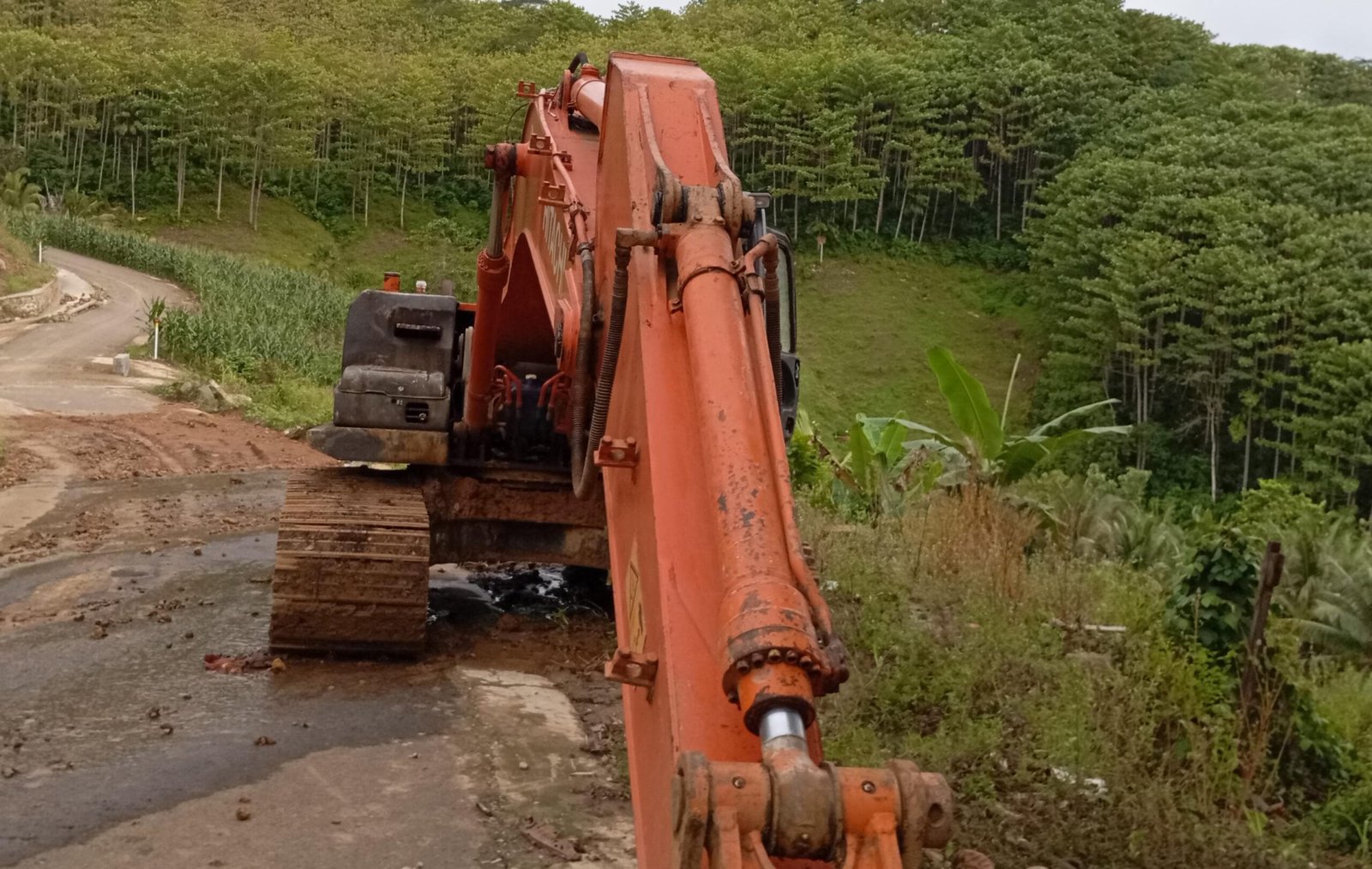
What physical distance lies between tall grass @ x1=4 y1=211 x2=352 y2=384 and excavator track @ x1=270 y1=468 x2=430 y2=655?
15.4 meters

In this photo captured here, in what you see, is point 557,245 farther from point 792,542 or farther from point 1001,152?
point 1001,152

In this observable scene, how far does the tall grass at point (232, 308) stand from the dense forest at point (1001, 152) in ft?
36.9

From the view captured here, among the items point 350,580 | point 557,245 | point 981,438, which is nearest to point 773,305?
point 557,245

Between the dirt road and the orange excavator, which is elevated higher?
the orange excavator

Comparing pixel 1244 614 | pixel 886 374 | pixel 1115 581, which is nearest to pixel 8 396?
pixel 1115 581

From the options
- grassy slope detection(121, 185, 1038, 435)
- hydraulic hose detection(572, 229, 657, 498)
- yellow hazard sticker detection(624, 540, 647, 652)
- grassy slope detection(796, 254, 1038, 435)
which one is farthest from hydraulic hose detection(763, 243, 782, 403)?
grassy slope detection(121, 185, 1038, 435)

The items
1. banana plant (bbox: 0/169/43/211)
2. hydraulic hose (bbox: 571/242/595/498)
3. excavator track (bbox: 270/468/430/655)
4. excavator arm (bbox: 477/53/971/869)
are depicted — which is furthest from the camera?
banana plant (bbox: 0/169/43/211)

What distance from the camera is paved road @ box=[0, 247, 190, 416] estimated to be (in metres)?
17.2

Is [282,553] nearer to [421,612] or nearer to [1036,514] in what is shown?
[421,612]

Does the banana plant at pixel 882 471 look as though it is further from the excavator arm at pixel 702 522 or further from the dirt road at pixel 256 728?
the excavator arm at pixel 702 522

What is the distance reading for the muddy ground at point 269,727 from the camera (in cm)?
425

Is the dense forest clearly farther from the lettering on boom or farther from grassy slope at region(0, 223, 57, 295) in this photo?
the lettering on boom

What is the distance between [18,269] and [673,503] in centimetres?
2809

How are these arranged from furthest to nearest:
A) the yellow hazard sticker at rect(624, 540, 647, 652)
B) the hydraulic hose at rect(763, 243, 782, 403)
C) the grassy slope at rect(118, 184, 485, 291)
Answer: the grassy slope at rect(118, 184, 485, 291) < the hydraulic hose at rect(763, 243, 782, 403) < the yellow hazard sticker at rect(624, 540, 647, 652)
